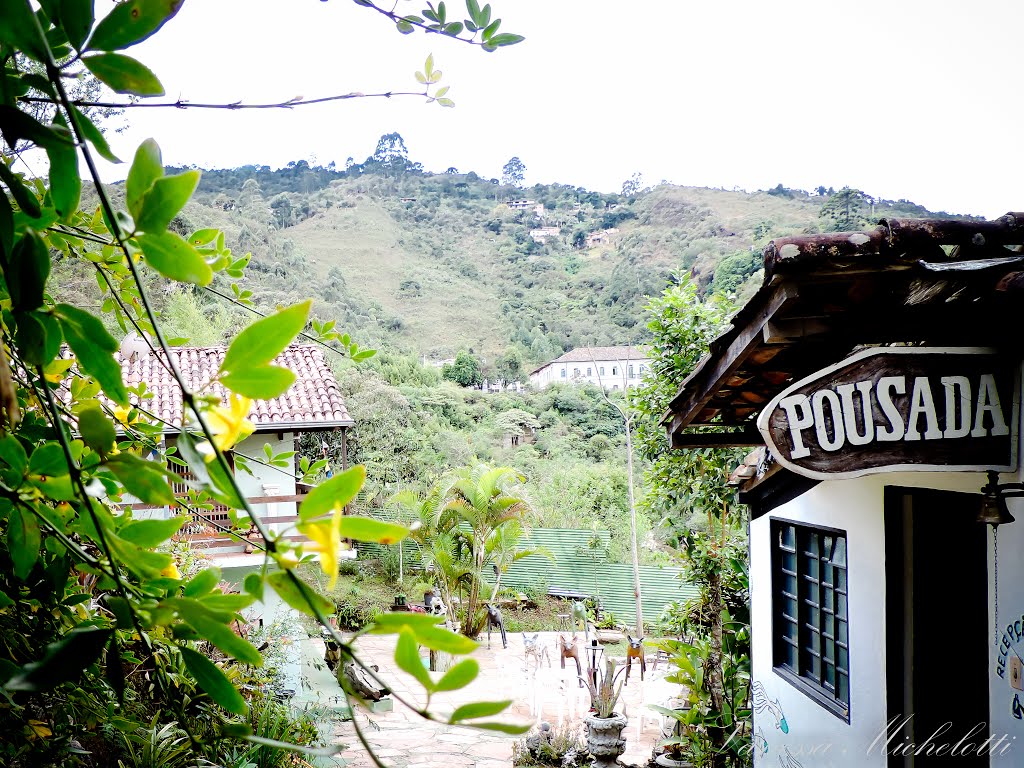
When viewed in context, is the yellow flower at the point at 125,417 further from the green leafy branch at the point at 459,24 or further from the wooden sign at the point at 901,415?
the wooden sign at the point at 901,415

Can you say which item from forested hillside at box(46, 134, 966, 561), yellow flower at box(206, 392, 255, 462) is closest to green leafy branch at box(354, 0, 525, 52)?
yellow flower at box(206, 392, 255, 462)

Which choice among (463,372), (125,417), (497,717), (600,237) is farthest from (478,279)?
(125,417)

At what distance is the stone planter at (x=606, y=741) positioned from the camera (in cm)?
577

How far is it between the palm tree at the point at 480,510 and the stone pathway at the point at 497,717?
1171 mm

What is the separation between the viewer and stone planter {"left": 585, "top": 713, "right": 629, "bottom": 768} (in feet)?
18.9

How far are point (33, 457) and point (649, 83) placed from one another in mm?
39851

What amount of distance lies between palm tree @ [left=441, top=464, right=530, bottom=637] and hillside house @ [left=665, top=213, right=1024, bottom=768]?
6342 millimetres

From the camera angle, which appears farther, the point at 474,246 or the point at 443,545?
the point at 474,246

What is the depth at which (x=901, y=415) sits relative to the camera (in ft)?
5.61

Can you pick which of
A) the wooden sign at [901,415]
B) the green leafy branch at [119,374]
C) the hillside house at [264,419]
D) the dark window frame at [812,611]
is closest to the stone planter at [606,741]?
the dark window frame at [812,611]

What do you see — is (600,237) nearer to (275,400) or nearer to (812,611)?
(275,400)

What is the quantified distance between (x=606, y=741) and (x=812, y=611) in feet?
9.68

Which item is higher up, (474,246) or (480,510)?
(474,246)

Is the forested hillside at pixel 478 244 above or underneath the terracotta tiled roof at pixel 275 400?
above
